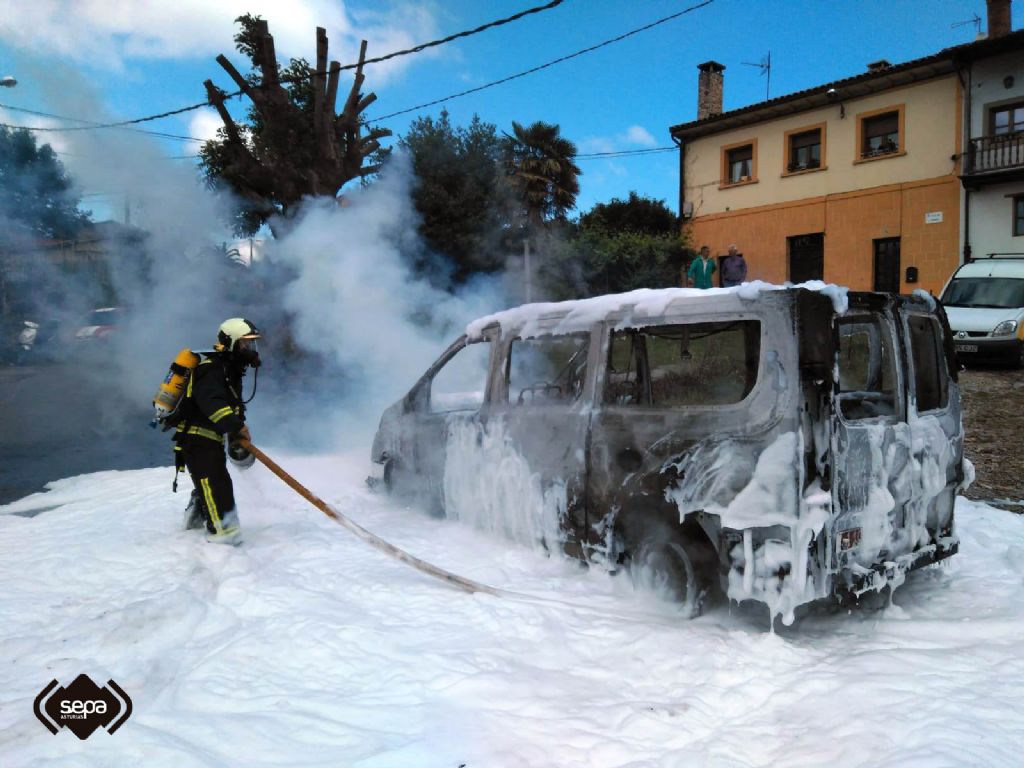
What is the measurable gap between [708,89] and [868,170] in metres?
6.83

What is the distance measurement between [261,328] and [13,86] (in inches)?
187

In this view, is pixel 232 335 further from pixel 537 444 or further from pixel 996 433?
pixel 996 433

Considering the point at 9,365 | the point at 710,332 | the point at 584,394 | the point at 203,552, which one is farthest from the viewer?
the point at 9,365

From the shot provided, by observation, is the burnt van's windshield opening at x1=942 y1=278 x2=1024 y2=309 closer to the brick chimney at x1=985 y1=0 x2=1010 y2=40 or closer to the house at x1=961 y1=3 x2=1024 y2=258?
the house at x1=961 y1=3 x2=1024 y2=258

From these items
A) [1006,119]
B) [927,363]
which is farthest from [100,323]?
[1006,119]

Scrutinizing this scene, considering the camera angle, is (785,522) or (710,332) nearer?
(785,522)

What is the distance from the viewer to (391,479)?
5867mm

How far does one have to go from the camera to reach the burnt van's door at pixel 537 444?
4203 mm

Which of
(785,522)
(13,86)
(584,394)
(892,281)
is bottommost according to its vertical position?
(785,522)

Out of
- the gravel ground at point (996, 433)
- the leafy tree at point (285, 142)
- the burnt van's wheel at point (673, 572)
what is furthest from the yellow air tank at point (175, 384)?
the leafy tree at point (285, 142)

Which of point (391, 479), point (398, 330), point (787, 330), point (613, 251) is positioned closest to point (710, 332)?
point (787, 330)

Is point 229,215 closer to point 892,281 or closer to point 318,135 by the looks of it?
point 318,135

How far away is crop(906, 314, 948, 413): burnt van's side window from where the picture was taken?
12.5 ft

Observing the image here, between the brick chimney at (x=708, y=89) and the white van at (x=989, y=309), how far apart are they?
13.7 m
